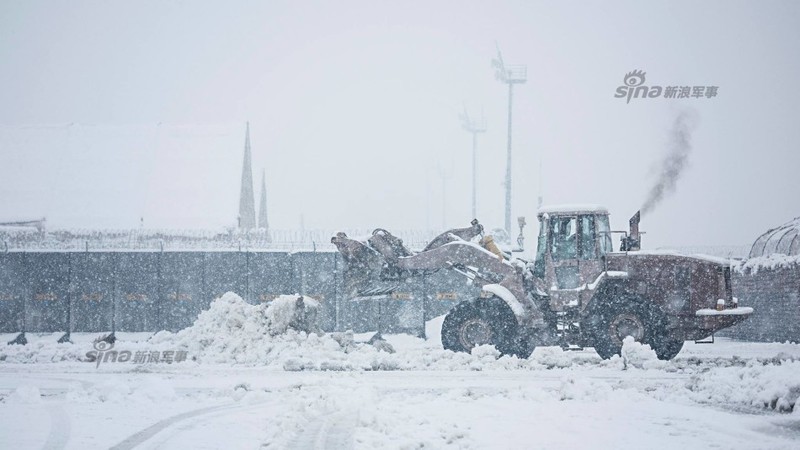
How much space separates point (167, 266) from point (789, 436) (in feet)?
53.5

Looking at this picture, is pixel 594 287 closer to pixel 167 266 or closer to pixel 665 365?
pixel 665 365

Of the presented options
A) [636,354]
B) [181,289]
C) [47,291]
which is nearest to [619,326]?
[636,354]

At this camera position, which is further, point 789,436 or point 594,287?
point 594,287

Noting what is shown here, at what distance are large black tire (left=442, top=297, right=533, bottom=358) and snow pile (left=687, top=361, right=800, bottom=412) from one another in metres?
3.89

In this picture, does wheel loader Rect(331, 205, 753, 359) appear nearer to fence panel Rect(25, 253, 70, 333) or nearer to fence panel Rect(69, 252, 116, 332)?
fence panel Rect(69, 252, 116, 332)

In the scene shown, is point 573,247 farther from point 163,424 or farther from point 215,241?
point 215,241

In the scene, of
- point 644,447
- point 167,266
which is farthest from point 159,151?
point 644,447

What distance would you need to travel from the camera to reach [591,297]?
595 inches

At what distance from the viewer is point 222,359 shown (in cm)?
1645

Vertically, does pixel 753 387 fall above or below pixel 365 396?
above

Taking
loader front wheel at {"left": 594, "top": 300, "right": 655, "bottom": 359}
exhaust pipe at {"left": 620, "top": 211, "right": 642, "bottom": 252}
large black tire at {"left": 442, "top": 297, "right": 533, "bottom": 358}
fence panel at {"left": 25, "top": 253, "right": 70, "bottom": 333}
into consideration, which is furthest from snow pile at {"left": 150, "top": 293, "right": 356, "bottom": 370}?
exhaust pipe at {"left": 620, "top": 211, "right": 642, "bottom": 252}

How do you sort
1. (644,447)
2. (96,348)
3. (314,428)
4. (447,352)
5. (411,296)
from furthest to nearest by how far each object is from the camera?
1. (411,296)
2. (96,348)
3. (447,352)
4. (314,428)
5. (644,447)

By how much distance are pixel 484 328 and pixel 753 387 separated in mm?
5668

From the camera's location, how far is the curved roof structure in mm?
19594
